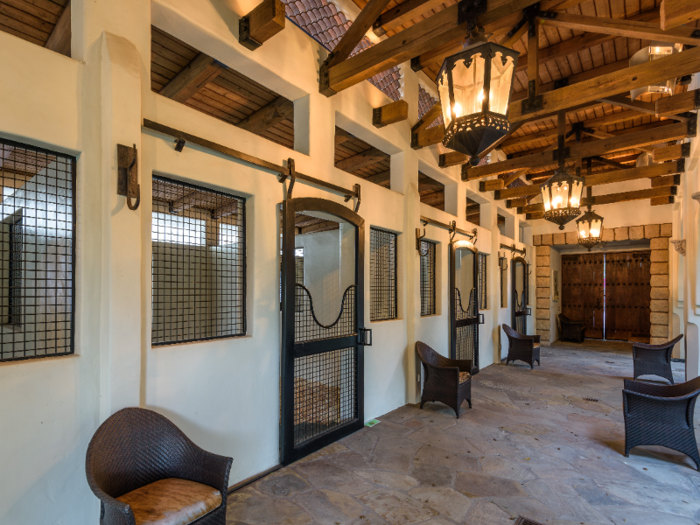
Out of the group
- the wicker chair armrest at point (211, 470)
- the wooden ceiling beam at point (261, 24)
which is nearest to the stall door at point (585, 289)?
the wooden ceiling beam at point (261, 24)

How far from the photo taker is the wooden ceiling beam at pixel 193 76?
3.22 m

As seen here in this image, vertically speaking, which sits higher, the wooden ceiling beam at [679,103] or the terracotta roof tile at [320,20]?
the terracotta roof tile at [320,20]

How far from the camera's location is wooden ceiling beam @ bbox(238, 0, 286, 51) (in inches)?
98.7

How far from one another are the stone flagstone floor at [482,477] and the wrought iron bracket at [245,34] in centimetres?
321

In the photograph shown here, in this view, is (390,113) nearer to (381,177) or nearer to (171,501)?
(381,177)

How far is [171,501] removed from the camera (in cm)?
179

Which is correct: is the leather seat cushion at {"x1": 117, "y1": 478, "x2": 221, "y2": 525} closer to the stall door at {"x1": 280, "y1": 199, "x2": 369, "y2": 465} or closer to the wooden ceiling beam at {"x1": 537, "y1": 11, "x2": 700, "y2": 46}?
the stall door at {"x1": 280, "y1": 199, "x2": 369, "y2": 465}

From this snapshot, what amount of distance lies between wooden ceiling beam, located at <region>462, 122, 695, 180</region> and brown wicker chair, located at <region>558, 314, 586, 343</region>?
20.2ft

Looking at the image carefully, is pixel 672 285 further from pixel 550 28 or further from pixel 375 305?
pixel 375 305

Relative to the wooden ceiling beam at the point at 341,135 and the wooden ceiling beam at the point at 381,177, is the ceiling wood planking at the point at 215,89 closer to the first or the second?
the wooden ceiling beam at the point at 341,135

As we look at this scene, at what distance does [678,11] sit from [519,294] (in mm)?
7490

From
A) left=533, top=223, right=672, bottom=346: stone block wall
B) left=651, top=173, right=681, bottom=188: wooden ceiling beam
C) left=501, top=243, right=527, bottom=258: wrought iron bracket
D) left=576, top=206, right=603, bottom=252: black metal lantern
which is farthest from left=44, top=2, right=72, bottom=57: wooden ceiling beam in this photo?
left=533, top=223, right=672, bottom=346: stone block wall

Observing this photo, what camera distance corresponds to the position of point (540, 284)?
31.7ft

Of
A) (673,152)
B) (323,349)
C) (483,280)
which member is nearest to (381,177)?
(483,280)
